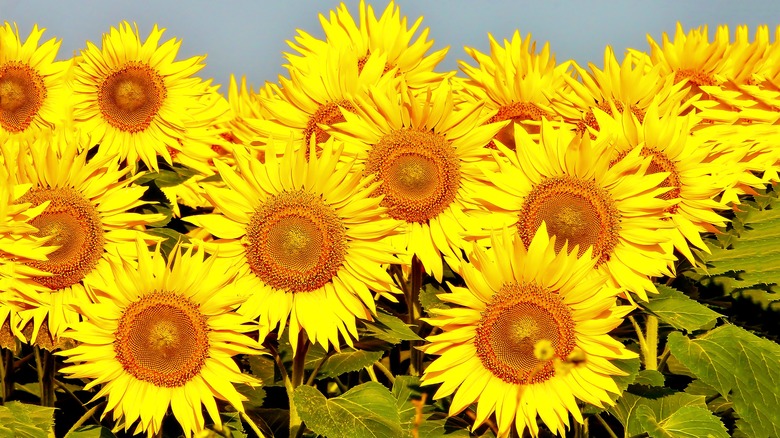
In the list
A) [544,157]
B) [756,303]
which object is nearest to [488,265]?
[544,157]

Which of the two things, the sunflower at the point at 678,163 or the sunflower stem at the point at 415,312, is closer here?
the sunflower at the point at 678,163

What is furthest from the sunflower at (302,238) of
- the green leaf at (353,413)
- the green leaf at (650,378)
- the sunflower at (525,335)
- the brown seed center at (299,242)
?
the green leaf at (650,378)

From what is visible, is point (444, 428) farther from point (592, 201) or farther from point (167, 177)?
point (167, 177)

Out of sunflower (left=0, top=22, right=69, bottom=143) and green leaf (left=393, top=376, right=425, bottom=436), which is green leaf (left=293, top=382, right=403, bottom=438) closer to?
green leaf (left=393, top=376, right=425, bottom=436)

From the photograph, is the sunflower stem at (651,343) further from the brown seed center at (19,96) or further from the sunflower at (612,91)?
the brown seed center at (19,96)

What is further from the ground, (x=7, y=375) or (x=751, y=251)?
(x=751, y=251)

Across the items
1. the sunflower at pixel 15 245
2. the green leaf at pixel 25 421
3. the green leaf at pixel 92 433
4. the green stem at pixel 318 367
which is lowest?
the green leaf at pixel 92 433

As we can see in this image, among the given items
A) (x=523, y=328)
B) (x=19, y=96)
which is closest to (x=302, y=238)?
(x=523, y=328)
